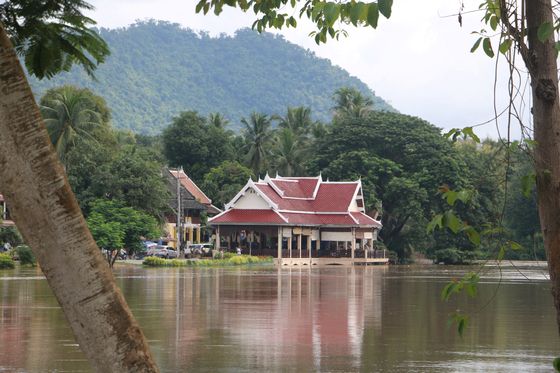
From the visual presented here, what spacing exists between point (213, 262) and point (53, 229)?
37.6 m

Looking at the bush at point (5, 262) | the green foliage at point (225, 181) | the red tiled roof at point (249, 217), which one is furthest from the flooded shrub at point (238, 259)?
the green foliage at point (225, 181)

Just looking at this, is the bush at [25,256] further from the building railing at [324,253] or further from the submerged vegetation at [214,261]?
the building railing at [324,253]

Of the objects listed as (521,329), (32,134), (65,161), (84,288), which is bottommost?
(521,329)

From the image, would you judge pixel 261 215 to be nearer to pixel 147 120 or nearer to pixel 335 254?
pixel 335 254

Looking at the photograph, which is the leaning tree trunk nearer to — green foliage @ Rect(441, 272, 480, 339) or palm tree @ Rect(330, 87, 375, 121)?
green foliage @ Rect(441, 272, 480, 339)

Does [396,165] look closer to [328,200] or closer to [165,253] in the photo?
[328,200]

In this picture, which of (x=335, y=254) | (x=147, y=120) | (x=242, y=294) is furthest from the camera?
(x=147, y=120)

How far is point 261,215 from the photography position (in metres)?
46.9

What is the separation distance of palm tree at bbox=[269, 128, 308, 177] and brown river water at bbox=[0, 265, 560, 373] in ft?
145

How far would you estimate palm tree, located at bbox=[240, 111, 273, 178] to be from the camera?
66812 mm

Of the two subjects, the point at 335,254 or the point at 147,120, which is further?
the point at 147,120

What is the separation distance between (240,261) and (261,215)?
4861 mm

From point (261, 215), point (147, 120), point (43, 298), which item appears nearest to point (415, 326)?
point (43, 298)

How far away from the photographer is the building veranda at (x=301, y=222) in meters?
47.1
